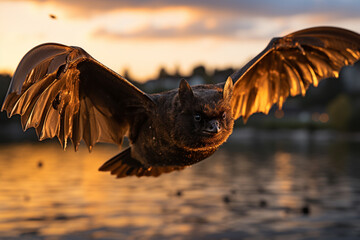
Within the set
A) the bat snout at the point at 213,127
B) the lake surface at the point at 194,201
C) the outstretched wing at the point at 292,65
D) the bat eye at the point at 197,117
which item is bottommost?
the lake surface at the point at 194,201

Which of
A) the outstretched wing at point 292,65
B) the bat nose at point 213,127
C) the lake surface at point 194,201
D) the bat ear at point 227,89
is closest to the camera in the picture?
the bat nose at point 213,127

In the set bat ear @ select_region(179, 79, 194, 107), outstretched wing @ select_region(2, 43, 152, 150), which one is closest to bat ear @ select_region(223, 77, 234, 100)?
bat ear @ select_region(179, 79, 194, 107)

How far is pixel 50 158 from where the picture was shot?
102m

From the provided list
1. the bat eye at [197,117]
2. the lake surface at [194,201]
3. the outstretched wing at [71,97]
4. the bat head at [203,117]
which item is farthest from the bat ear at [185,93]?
the lake surface at [194,201]

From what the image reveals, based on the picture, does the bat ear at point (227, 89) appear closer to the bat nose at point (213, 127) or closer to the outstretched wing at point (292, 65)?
the bat nose at point (213, 127)

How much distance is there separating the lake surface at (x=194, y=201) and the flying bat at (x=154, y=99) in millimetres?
43251

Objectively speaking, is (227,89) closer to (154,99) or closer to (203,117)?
(203,117)

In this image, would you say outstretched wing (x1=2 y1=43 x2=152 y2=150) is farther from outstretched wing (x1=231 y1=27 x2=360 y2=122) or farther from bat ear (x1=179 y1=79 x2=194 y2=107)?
outstretched wing (x1=231 y1=27 x2=360 y2=122)

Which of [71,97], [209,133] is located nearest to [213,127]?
[209,133]

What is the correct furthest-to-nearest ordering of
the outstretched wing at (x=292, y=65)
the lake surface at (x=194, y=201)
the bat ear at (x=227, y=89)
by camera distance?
1. the lake surface at (x=194, y=201)
2. the outstretched wing at (x=292, y=65)
3. the bat ear at (x=227, y=89)

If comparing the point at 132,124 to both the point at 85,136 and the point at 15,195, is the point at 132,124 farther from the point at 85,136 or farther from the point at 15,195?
the point at 15,195

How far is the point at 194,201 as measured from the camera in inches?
2601

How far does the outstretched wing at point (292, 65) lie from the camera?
31.9 feet

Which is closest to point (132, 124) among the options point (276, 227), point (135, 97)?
point (135, 97)
